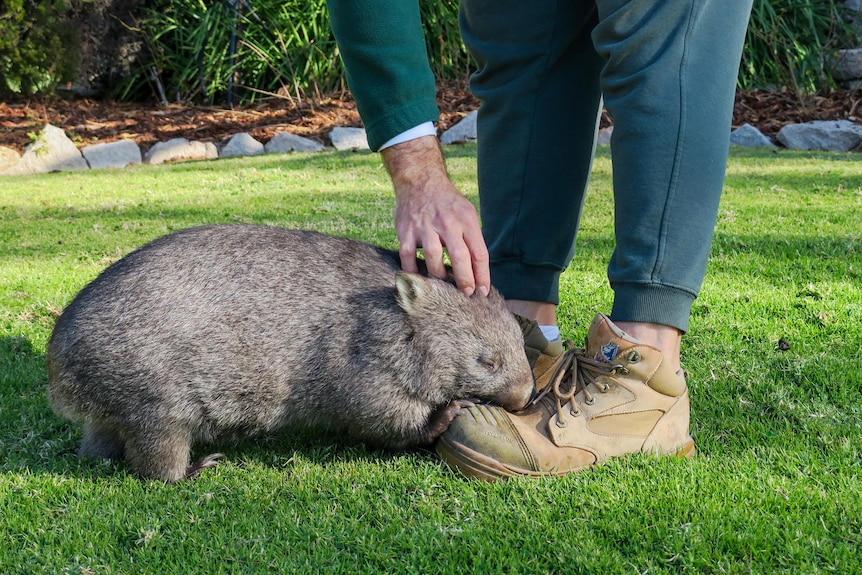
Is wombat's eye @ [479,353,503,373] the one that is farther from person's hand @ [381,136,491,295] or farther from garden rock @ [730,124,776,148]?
garden rock @ [730,124,776,148]

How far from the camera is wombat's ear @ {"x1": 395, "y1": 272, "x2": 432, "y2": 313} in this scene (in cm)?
243

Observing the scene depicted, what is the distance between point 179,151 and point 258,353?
847cm

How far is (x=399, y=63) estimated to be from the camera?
2264mm

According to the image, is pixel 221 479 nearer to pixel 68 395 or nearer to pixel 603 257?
pixel 68 395

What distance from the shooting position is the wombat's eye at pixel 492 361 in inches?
96.6

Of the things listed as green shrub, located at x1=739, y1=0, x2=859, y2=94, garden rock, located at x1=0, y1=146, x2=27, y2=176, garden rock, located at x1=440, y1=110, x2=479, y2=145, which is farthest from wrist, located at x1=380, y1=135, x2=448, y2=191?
green shrub, located at x1=739, y1=0, x2=859, y2=94

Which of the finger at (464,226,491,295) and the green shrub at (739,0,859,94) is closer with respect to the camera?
the finger at (464,226,491,295)

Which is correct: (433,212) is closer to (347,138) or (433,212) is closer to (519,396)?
(519,396)

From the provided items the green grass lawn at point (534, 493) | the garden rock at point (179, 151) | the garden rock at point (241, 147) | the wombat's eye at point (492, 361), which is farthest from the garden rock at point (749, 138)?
the wombat's eye at point (492, 361)

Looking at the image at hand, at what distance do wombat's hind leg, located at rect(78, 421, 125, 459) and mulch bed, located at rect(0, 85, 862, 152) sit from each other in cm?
826

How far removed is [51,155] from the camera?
9.81m

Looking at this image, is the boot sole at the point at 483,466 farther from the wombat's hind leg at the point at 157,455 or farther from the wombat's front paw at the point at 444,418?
the wombat's hind leg at the point at 157,455

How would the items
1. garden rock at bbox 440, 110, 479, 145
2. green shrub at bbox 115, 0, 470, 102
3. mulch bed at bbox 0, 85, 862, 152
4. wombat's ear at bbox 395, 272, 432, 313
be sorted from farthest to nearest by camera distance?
1. green shrub at bbox 115, 0, 470, 102
2. mulch bed at bbox 0, 85, 862, 152
3. garden rock at bbox 440, 110, 479, 145
4. wombat's ear at bbox 395, 272, 432, 313

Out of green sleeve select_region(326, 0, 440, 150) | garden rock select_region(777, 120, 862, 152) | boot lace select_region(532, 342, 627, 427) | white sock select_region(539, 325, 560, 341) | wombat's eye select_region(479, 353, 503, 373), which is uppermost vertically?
green sleeve select_region(326, 0, 440, 150)
